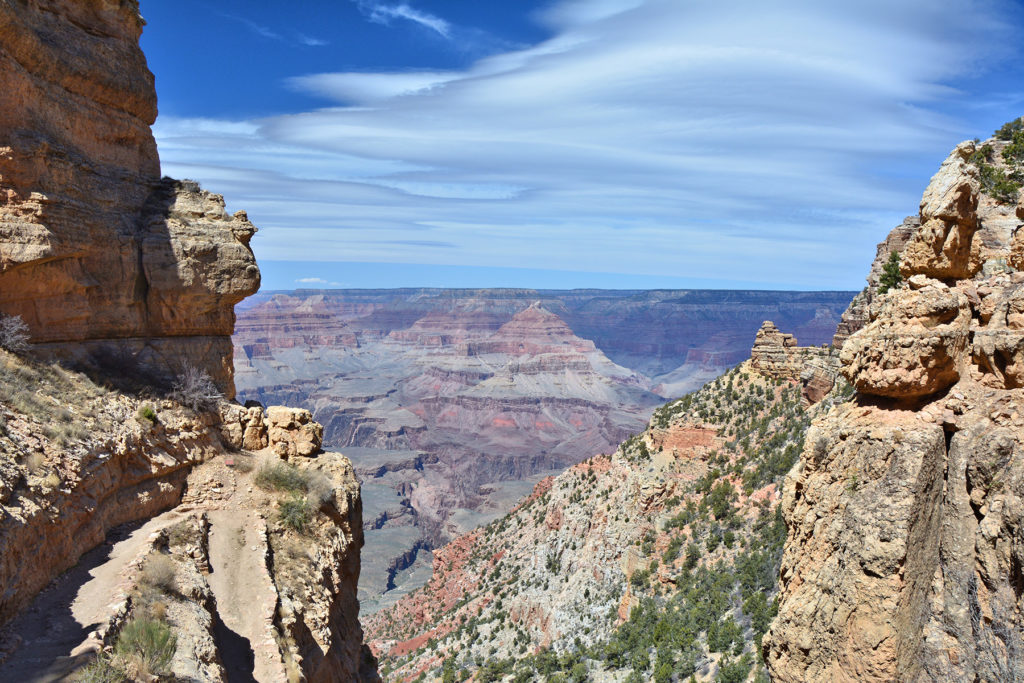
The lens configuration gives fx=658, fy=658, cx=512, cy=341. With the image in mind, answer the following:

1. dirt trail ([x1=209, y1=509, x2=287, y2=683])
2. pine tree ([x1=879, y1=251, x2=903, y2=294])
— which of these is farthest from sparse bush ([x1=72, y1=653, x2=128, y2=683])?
pine tree ([x1=879, y1=251, x2=903, y2=294])

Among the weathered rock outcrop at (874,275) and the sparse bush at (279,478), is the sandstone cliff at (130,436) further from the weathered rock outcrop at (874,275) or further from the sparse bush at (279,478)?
the weathered rock outcrop at (874,275)

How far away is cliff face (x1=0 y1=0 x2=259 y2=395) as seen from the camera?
16.9 metres

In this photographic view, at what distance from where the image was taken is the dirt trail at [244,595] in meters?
13.8

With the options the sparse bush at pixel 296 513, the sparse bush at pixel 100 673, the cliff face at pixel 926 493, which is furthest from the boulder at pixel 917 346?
the sparse bush at pixel 296 513

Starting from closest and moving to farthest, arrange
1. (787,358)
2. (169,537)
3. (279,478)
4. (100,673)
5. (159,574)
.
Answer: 1. (100,673)
2. (159,574)
3. (169,537)
4. (279,478)
5. (787,358)

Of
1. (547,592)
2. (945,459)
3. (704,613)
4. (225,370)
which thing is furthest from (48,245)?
(547,592)

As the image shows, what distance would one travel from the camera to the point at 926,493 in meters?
8.10

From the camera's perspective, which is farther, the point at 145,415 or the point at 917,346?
the point at 145,415

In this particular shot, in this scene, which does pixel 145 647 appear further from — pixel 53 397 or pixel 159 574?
pixel 53 397

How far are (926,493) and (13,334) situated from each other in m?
19.9

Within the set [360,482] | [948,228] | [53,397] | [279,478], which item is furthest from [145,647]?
[948,228]

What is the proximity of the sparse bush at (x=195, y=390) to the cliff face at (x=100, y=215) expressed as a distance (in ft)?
1.72

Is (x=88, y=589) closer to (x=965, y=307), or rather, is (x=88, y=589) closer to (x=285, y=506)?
(x=285, y=506)

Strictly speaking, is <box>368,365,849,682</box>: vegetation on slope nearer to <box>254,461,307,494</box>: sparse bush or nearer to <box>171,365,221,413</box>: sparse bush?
<box>254,461,307,494</box>: sparse bush
